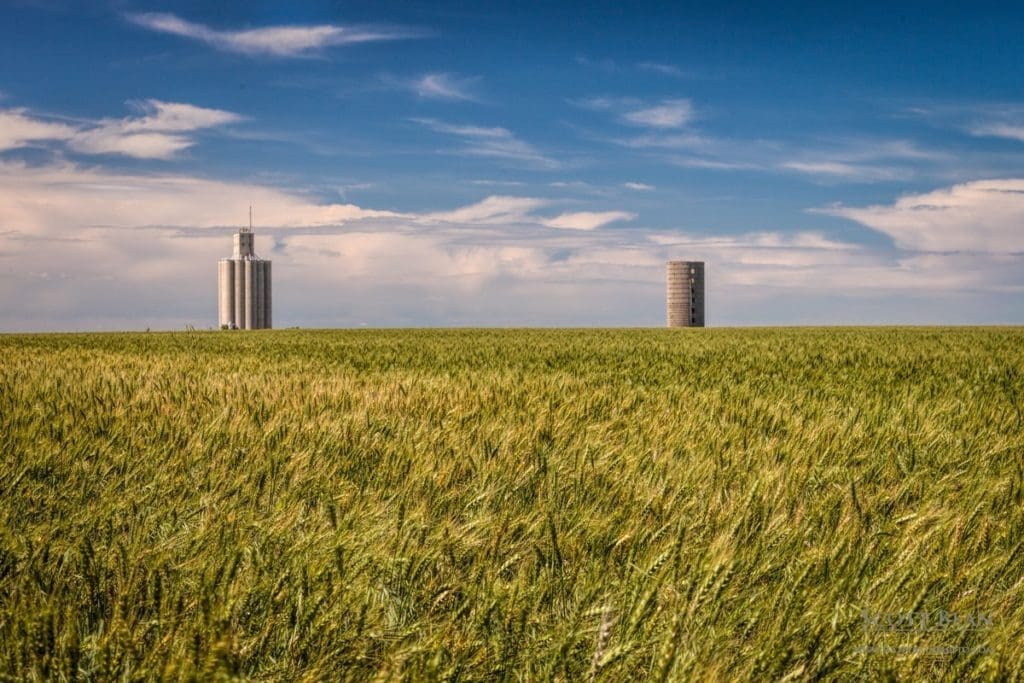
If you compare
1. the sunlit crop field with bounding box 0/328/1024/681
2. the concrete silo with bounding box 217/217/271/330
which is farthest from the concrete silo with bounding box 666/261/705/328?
the sunlit crop field with bounding box 0/328/1024/681

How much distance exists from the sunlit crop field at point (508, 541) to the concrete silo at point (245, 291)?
4203 inches

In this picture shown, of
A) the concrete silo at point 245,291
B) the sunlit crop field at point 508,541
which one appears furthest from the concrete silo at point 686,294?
the sunlit crop field at point 508,541

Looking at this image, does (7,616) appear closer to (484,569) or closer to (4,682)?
(4,682)

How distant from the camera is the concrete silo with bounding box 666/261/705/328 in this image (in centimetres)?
8206

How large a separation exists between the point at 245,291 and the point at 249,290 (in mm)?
Result: 539

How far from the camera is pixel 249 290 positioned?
106625 mm

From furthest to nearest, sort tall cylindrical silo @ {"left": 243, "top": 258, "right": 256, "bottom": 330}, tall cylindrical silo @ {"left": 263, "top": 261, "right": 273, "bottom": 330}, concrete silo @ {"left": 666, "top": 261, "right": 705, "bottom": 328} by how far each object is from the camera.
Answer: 1. tall cylindrical silo @ {"left": 263, "top": 261, "right": 273, "bottom": 330}
2. tall cylindrical silo @ {"left": 243, "top": 258, "right": 256, "bottom": 330}
3. concrete silo @ {"left": 666, "top": 261, "right": 705, "bottom": 328}

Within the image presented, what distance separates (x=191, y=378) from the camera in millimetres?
7129

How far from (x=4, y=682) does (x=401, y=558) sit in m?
0.84

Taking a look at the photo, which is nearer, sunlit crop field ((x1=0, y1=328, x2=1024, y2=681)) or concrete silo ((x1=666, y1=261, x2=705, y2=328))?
sunlit crop field ((x1=0, y1=328, x2=1024, y2=681))

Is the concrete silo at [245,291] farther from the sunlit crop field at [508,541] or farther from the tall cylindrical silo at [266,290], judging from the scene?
the sunlit crop field at [508,541]

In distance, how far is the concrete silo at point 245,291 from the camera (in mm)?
106688

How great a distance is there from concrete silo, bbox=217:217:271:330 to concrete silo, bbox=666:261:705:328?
54.0 metres

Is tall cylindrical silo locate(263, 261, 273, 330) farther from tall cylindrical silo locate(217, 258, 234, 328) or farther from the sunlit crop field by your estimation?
the sunlit crop field
